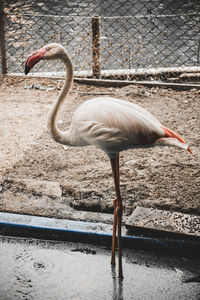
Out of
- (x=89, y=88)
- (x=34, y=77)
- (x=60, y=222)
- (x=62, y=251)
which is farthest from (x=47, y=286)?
(x=34, y=77)

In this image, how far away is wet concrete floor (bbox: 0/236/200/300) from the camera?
107 inches

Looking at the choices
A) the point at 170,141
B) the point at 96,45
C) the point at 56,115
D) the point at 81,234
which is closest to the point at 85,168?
the point at 81,234

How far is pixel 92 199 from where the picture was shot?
3.53m

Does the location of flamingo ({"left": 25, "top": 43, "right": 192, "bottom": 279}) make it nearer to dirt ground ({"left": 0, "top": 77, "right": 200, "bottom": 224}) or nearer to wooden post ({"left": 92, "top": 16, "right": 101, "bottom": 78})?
dirt ground ({"left": 0, "top": 77, "right": 200, "bottom": 224})

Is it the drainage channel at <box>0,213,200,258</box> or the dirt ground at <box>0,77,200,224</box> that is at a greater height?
the dirt ground at <box>0,77,200,224</box>

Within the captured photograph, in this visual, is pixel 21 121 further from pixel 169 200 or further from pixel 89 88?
pixel 169 200

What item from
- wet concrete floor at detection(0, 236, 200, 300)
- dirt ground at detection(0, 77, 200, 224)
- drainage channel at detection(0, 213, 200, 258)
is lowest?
wet concrete floor at detection(0, 236, 200, 300)

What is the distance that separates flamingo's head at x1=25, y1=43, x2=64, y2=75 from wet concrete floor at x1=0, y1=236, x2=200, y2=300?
1396mm

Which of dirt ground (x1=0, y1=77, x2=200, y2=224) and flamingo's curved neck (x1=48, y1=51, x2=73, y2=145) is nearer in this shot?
flamingo's curved neck (x1=48, y1=51, x2=73, y2=145)

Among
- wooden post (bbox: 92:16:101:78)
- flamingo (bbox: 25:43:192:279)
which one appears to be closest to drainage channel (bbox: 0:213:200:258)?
flamingo (bbox: 25:43:192:279)

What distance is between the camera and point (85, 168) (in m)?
4.08

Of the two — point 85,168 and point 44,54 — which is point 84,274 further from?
point 44,54

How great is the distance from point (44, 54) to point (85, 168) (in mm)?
1558

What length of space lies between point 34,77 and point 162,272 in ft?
14.7
